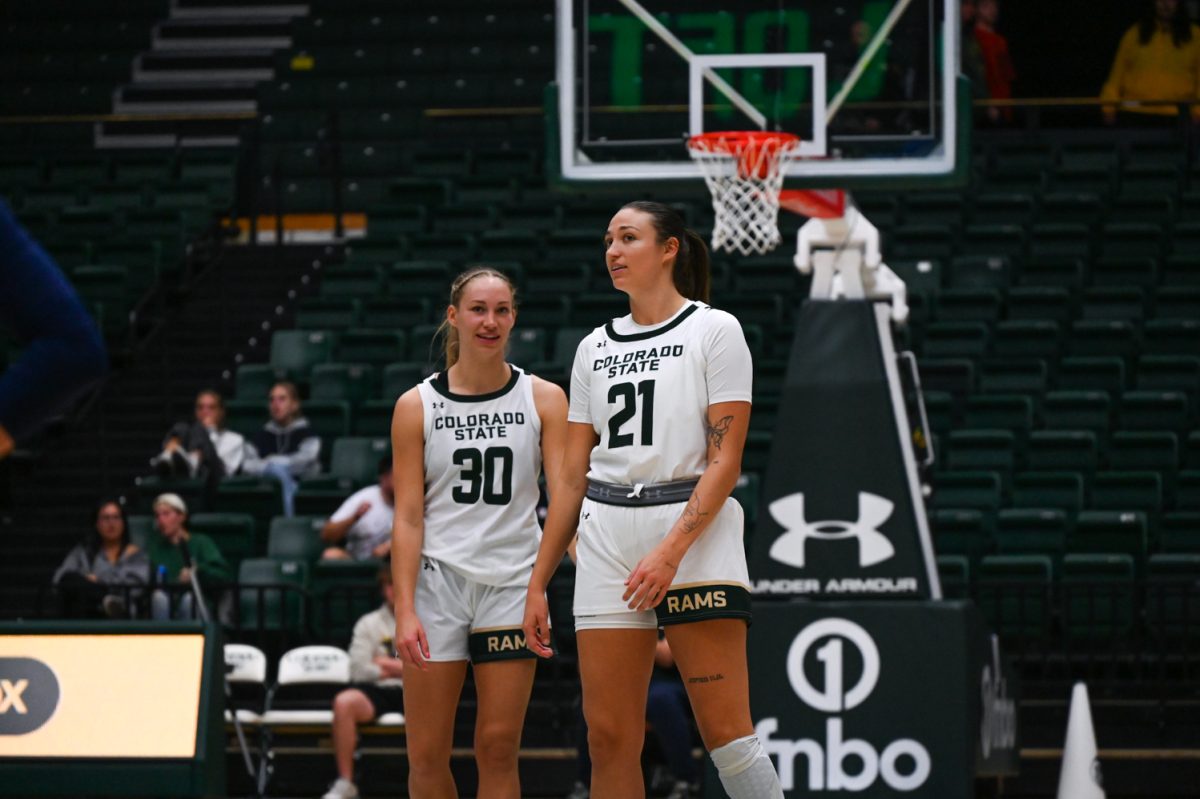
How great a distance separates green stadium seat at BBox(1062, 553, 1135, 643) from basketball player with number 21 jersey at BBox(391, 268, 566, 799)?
5.72 metres

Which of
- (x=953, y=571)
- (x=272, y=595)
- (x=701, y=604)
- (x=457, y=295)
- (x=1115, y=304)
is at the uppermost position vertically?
(x=457, y=295)

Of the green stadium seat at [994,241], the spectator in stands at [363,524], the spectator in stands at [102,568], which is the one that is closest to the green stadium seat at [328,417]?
the spectator in stands at [363,524]

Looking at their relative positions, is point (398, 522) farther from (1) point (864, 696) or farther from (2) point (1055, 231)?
(2) point (1055, 231)

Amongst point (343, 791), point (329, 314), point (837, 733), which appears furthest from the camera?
point (329, 314)

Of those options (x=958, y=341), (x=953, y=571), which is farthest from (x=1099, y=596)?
(x=958, y=341)

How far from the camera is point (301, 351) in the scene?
559 inches

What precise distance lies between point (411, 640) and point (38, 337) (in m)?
3.18

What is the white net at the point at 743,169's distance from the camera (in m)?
7.64

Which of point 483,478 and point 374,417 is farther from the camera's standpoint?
point 374,417

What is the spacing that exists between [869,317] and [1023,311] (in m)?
5.76

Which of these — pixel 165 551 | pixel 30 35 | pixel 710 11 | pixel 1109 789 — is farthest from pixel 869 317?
pixel 30 35

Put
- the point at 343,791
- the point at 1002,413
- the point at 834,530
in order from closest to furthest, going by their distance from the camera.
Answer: the point at 834,530, the point at 343,791, the point at 1002,413

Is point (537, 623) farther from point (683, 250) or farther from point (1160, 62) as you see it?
point (1160, 62)

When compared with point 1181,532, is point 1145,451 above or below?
above
